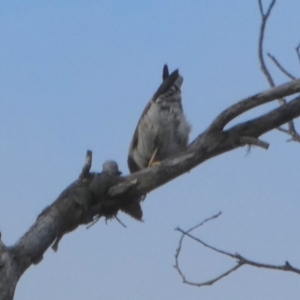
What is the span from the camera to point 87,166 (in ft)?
12.0

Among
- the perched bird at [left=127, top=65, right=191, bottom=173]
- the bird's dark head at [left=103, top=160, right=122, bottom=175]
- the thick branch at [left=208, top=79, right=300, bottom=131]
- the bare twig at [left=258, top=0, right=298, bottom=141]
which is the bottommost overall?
the bird's dark head at [left=103, top=160, right=122, bottom=175]

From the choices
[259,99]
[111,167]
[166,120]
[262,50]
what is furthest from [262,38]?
[166,120]

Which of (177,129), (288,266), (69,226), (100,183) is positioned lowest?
(288,266)

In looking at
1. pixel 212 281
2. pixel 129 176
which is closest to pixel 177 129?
pixel 129 176

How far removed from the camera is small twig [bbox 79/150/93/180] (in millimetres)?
3605

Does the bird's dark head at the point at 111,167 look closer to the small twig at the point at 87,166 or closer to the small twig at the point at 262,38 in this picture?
the small twig at the point at 87,166

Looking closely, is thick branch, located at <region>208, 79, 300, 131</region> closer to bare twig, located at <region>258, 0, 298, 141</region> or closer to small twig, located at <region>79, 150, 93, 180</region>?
bare twig, located at <region>258, 0, 298, 141</region>

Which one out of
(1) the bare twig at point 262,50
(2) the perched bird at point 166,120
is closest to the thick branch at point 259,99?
(1) the bare twig at point 262,50

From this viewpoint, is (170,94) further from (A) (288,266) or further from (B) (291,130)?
(A) (288,266)

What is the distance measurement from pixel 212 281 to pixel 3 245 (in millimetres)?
1008

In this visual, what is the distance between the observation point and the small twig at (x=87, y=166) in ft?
11.8

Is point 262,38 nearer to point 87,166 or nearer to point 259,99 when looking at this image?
point 259,99

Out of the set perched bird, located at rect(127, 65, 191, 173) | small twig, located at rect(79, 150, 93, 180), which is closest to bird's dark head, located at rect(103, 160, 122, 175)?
small twig, located at rect(79, 150, 93, 180)

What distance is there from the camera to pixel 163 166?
145 inches
